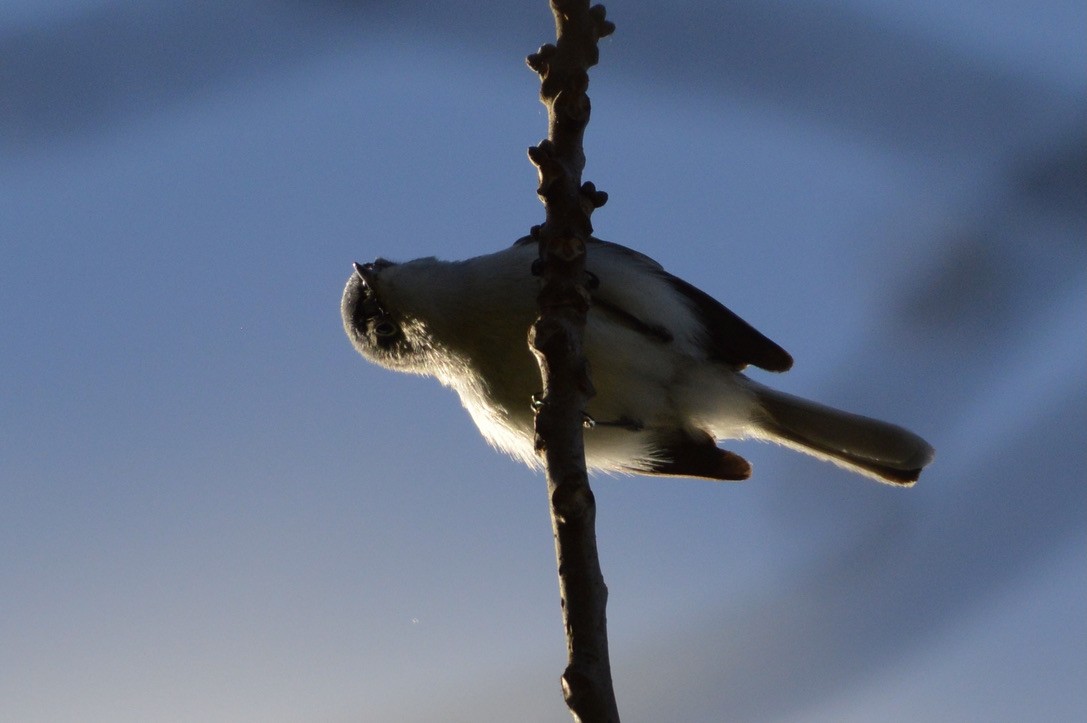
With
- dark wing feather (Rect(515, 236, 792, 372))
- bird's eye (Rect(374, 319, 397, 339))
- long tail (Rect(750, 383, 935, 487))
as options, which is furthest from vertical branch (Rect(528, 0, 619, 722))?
long tail (Rect(750, 383, 935, 487))

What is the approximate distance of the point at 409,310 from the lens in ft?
12.0

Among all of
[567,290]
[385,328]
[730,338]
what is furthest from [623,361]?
[567,290]

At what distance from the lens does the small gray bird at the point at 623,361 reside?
136 inches

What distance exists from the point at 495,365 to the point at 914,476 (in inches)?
64.4

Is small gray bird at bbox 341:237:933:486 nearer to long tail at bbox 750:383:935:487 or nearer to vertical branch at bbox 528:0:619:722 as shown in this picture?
long tail at bbox 750:383:935:487

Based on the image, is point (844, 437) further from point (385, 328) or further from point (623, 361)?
point (385, 328)

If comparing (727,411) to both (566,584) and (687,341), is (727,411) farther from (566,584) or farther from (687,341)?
(566,584)

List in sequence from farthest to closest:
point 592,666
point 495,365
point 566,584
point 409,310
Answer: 1. point 409,310
2. point 495,365
3. point 566,584
4. point 592,666

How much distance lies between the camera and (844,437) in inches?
153

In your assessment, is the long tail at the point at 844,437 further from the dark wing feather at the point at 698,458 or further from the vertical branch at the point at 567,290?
the vertical branch at the point at 567,290

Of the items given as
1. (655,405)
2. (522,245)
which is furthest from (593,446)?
(522,245)

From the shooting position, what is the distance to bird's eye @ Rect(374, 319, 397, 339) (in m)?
3.81

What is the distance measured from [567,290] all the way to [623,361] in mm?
1330

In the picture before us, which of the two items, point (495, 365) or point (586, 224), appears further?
point (495, 365)
